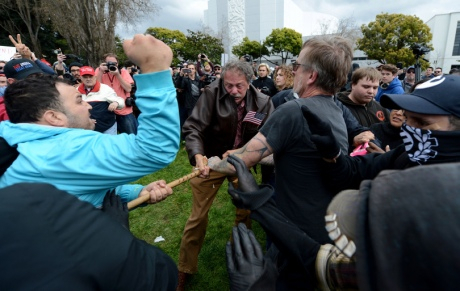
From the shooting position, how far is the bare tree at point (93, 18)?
20.9 meters

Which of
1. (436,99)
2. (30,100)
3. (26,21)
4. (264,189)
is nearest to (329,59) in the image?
(436,99)

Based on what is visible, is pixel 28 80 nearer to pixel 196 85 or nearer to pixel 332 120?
pixel 332 120

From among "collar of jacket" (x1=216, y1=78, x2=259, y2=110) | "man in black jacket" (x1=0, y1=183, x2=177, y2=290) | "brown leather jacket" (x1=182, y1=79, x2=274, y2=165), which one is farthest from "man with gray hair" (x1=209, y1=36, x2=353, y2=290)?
"collar of jacket" (x1=216, y1=78, x2=259, y2=110)

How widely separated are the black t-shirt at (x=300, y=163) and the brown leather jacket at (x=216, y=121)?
1.22 m

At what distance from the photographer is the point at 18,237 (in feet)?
2.00

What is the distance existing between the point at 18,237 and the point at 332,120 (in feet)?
5.26

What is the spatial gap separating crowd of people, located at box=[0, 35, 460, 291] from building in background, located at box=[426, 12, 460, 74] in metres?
57.7

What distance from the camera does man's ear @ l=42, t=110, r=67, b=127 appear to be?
1.22 metres

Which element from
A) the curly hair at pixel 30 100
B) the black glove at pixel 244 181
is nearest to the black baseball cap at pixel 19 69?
the curly hair at pixel 30 100

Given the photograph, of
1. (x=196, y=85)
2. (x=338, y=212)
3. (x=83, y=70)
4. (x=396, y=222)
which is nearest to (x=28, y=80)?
(x=338, y=212)

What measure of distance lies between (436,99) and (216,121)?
6.53 feet

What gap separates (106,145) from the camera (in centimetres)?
110

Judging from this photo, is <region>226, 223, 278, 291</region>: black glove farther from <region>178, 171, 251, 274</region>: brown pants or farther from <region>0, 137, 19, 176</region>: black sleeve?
<region>178, 171, 251, 274</region>: brown pants

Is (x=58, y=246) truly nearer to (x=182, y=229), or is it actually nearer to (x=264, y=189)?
(x=264, y=189)
